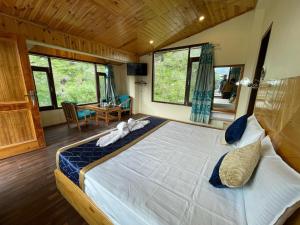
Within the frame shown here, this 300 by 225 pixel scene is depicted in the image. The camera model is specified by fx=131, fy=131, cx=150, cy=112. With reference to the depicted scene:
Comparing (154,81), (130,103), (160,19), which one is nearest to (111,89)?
(130,103)

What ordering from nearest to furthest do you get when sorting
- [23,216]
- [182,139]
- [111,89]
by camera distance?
[23,216] < [182,139] < [111,89]

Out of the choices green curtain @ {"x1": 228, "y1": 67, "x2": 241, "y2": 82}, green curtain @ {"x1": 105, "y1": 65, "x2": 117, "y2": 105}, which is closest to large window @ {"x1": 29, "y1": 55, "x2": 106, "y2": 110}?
green curtain @ {"x1": 105, "y1": 65, "x2": 117, "y2": 105}

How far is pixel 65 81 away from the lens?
4316 millimetres

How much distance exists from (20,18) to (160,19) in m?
2.69

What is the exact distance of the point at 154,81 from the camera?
5.02m

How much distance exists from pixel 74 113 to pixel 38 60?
6.00ft

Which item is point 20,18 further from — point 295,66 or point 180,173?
point 295,66

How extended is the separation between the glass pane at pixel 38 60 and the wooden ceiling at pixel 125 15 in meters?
1.54

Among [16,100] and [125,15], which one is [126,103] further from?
[16,100]

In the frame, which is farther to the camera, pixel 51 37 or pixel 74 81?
pixel 74 81

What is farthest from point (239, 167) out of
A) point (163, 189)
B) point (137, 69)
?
point (137, 69)

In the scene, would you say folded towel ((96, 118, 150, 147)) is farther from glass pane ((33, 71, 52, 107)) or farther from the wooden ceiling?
glass pane ((33, 71, 52, 107))

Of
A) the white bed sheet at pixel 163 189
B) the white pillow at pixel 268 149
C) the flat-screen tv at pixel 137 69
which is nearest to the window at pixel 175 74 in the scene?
the flat-screen tv at pixel 137 69

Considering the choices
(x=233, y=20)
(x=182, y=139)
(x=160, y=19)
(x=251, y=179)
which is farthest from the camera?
(x=233, y=20)
